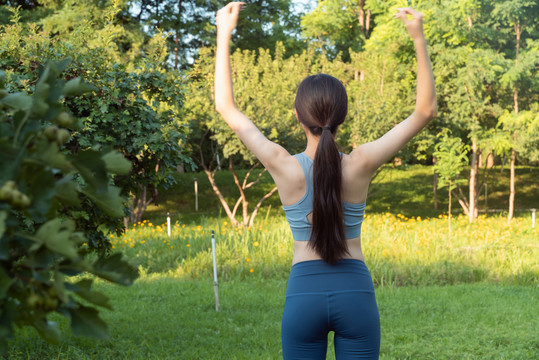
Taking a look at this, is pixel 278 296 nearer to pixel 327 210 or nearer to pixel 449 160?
pixel 327 210

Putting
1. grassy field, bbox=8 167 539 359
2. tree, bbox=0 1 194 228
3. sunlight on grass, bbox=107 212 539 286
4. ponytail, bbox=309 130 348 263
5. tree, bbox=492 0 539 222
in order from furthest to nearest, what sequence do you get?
tree, bbox=492 0 539 222 < sunlight on grass, bbox=107 212 539 286 < grassy field, bbox=8 167 539 359 < tree, bbox=0 1 194 228 < ponytail, bbox=309 130 348 263

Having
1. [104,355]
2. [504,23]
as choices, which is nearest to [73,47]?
[104,355]

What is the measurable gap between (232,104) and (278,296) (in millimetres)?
5671

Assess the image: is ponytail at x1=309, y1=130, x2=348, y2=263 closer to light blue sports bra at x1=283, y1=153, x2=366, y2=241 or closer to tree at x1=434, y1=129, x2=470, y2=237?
light blue sports bra at x1=283, y1=153, x2=366, y2=241

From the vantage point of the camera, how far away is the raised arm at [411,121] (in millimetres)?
1989

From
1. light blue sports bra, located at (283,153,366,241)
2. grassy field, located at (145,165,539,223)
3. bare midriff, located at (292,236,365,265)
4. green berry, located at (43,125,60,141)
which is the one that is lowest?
grassy field, located at (145,165,539,223)

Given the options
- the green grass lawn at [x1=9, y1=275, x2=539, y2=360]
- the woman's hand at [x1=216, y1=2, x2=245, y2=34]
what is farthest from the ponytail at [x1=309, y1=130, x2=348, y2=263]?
the green grass lawn at [x1=9, y1=275, x2=539, y2=360]

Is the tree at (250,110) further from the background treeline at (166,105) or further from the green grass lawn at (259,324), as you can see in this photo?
the green grass lawn at (259,324)

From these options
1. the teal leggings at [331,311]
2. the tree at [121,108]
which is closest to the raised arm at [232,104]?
the teal leggings at [331,311]

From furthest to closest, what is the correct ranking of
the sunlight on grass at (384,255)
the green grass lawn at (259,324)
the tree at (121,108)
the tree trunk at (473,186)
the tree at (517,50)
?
the tree trunk at (473,186) < the tree at (517,50) < the sunlight on grass at (384,255) < the green grass lawn at (259,324) < the tree at (121,108)

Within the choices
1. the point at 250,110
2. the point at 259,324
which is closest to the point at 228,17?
the point at 259,324

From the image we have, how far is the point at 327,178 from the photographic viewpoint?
1906 mm

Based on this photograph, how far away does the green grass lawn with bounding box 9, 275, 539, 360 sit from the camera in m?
5.14

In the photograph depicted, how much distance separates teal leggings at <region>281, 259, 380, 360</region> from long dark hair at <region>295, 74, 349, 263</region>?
0.07 metres
